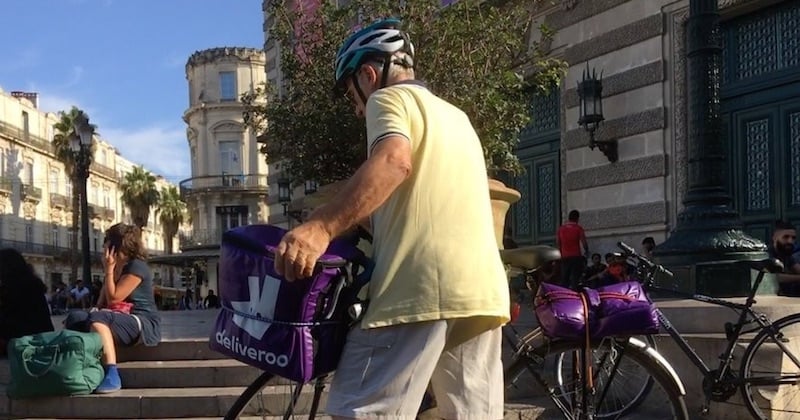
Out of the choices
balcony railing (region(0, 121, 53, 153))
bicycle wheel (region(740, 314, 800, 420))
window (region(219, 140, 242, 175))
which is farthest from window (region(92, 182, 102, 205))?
bicycle wheel (region(740, 314, 800, 420))

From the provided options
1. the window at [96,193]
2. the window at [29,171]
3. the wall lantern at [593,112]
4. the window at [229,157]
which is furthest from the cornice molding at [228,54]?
the wall lantern at [593,112]

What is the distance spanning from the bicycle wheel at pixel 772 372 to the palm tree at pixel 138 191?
59522 mm

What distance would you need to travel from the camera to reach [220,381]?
638 cm

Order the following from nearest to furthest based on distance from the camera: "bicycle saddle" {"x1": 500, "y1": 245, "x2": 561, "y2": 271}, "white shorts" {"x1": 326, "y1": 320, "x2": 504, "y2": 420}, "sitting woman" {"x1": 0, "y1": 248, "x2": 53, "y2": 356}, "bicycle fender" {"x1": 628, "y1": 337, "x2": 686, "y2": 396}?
"white shorts" {"x1": 326, "y1": 320, "x2": 504, "y2": 420}, "bicycle fender" {"x1": 628, "y1": 337, "x2": 686, "y2": 396}, "bicycle saddle" {"x1": 500, "y1": 245, "x2": 561, "y2": 271}, "sitting woman" {"x1": 0, "y1": 248, "x2": 53, "y2": 356}

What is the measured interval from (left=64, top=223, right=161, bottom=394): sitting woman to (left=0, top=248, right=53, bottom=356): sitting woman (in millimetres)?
267

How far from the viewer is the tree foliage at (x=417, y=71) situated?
8219mm

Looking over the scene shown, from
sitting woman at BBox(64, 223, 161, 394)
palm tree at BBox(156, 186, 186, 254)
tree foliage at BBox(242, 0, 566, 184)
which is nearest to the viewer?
sitting woman at BBox(64, 223, 161, 394)

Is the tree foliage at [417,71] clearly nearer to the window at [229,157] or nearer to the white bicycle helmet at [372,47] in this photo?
the white bicycle helmet at [372,47]

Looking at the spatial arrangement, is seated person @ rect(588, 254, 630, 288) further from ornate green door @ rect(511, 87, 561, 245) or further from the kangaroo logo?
ornate green door @ rect(511, 87, 561, 245)

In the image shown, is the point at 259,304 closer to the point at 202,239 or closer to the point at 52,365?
the point at 52,365

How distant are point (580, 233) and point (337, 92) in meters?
9.03

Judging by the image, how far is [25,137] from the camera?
6450 cm

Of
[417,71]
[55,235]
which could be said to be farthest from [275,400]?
[55,235]

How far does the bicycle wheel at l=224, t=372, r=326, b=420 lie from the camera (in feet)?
10.8
